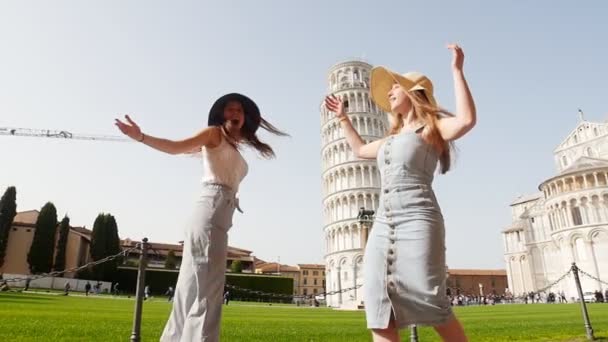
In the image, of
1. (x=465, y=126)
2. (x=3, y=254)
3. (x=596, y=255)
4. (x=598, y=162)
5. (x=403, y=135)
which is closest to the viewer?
(x=465, y=126)

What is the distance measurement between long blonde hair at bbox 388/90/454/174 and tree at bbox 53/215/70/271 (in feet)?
203

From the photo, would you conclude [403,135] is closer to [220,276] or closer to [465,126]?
[465,126]

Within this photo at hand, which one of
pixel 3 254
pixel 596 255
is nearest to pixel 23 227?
pixel 3 254

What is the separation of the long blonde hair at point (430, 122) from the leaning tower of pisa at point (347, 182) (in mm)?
59214

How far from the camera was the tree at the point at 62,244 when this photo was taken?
2096 inches

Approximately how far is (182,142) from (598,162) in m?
71.1

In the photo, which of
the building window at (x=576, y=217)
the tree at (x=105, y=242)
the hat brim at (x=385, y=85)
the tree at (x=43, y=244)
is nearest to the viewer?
the hat brim at (x=385, y=85)

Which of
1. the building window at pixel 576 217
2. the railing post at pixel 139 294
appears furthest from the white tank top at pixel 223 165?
the building window at pixel 576 217

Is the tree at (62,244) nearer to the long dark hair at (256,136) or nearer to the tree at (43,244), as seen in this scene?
the tree at (43,244)

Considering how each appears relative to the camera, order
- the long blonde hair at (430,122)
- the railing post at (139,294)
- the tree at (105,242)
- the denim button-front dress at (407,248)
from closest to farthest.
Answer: the denim button-front dress at (407,248) < the long blonde hair at (430,122) < the railing post at (139,294) < the tree at (105,242)

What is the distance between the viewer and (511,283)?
254 feet

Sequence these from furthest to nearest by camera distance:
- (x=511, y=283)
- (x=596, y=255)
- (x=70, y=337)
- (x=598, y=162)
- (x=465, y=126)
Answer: (x=511, y=283) < (x=598, y=162) < (x=596, y=255) < (x=70, y=337) < (x=465, y=126)

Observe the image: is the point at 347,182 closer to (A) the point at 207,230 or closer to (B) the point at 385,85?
(B) the point at 385,85

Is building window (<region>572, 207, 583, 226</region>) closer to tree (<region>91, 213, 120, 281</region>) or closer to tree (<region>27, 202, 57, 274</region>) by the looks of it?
tree (<region>91, 213, 120, 281</region>)
